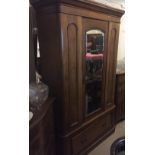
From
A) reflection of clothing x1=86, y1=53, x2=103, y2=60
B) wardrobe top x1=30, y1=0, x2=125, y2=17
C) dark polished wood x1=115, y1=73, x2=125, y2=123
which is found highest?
wardrobe top x1=30, y1=0, x2=125, y2=17

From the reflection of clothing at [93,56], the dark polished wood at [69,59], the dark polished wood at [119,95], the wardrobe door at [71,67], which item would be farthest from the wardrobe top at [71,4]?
the dark polished wood at [119,95]

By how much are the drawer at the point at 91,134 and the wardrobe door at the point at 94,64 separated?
0.64ft

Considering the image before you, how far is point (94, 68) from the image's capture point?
2.34 meters

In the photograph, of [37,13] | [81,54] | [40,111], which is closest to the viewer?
[40,111]

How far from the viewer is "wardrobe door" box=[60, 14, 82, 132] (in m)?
1.77

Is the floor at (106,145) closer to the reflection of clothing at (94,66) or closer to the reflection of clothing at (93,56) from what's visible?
the reflection of clothing at (94,66)

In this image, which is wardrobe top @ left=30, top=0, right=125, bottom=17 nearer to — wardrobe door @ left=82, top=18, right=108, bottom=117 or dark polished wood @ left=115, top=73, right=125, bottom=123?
wardrobe door @ left=82, top=18, right=108, bottom=117

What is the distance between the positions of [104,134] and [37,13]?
6.48 ft

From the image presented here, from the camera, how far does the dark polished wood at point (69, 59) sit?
1755mm

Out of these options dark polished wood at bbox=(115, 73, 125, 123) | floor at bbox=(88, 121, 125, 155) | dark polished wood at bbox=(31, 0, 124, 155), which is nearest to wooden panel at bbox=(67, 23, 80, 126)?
dark polished wood at bbox=(31, 0, 124, 155)

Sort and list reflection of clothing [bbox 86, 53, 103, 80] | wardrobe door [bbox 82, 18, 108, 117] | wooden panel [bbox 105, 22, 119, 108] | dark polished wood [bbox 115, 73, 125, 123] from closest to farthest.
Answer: wardrobe door [bbox 82, 18, 108, 117] < reflection of clothing [bbox 86, 53, 103, 80] < wooden panel [bbox 105, 22, 119, 108] < dark polished wood [bbox 115, 73, 125, 123]
